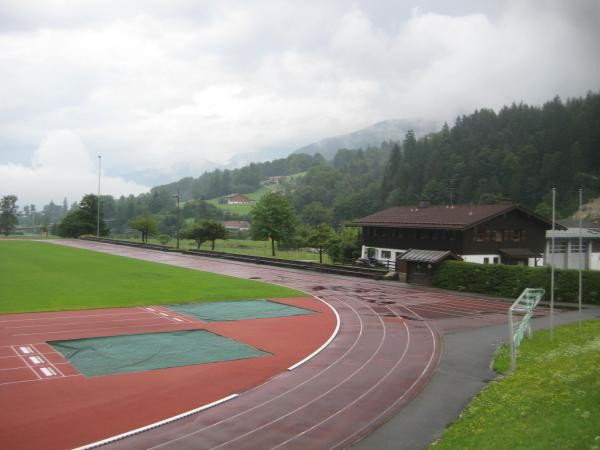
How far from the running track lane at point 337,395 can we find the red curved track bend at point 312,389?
3cm

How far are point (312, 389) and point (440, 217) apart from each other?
3774 centimetres

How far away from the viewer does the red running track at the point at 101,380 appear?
1375 centimetres

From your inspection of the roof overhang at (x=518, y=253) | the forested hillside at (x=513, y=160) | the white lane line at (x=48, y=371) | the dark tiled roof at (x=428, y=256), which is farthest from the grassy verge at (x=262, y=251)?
the white lane line at (x=48, y=371)

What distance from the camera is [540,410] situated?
12.5 meters

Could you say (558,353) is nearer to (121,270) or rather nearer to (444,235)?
(444,235)

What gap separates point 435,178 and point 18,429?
389 feet

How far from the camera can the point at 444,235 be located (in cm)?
4953

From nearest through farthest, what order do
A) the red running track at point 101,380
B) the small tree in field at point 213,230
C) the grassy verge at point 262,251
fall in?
the red running track at point 101,380, the grassy verge at point 262,251, the small tree in field at point 213,230

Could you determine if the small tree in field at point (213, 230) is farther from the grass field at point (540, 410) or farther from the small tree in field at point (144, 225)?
the grass field at point (540, 410)

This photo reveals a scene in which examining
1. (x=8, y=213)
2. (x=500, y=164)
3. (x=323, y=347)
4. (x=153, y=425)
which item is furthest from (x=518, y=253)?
(x=8, y=213)

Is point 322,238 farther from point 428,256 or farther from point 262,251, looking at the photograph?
point 262,251

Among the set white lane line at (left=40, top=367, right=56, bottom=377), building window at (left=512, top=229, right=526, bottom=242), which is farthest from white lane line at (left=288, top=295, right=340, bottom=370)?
building window at (left=512, top=229, right=526, bottom=242)

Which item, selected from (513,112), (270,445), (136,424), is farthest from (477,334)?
(513,112)

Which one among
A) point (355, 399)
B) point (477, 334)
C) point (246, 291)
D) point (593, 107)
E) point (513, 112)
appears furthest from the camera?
point (513, 112)
